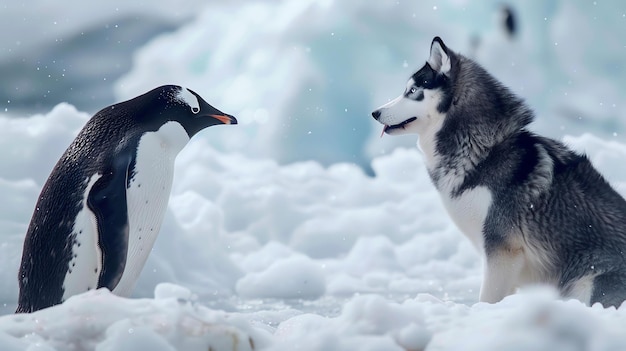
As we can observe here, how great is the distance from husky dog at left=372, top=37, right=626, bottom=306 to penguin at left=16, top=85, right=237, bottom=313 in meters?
1.64

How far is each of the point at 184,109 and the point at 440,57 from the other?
1852mm

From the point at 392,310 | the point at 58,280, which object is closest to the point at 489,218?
the point at 392,310

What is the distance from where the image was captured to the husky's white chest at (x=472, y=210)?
462 cm

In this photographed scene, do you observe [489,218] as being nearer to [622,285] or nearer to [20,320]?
[622,285]

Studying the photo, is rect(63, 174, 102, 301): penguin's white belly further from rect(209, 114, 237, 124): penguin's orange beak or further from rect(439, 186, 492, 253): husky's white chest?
rect(439, 186, 492, 253): husky's white chest

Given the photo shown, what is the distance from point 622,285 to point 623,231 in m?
0.39

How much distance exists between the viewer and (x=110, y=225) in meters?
4.26

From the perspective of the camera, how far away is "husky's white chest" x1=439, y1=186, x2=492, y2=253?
15.2 ft

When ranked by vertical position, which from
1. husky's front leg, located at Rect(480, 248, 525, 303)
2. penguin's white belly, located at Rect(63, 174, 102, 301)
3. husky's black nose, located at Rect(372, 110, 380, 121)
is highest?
husky's black nose, located at Rect(372, 110, 380, 121)

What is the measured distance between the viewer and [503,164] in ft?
15.4

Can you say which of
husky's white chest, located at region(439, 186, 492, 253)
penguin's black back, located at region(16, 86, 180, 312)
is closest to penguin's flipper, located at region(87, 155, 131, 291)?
penguin's black back, located at region(16, 86, 180, 312)

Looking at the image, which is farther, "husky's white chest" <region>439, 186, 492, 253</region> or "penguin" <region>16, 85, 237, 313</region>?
"husky's white chest" <region>439, 186, 492, 253</region>

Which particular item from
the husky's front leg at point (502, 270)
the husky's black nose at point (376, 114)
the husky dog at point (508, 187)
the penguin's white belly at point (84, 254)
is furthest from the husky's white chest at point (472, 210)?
the penguin's white belly at point (84, 254)

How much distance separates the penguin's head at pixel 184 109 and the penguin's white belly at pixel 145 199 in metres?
0.15
